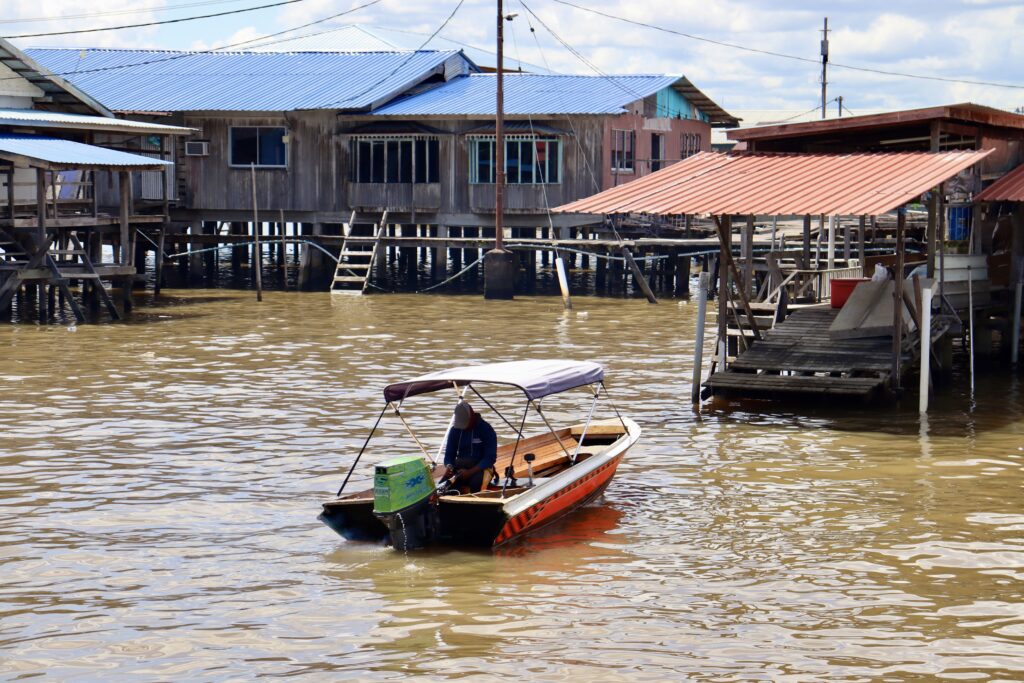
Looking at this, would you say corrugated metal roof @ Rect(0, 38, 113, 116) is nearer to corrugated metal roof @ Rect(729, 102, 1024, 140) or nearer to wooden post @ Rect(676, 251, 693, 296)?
wooden post @ Rect(676, 251, 693, 296)

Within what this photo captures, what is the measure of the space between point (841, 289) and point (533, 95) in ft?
69.9

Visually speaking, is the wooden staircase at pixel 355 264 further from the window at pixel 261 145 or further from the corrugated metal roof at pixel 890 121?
the corrugated metal roof at pixel 890 121

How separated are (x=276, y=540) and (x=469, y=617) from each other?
3.01 metres

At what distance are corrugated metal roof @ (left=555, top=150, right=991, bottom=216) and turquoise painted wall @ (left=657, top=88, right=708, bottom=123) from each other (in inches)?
858

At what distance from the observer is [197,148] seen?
43906mm

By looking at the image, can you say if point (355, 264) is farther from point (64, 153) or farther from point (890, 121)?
point (890, 121)

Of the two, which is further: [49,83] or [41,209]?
[49,83]

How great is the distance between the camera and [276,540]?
1331 cm

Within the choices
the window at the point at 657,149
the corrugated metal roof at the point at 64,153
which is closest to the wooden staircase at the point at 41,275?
the corrugated metal roof at the point at 64,153

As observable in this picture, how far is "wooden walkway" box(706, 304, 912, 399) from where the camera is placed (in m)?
20.2

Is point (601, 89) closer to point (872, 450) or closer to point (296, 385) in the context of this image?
point (296, 385)

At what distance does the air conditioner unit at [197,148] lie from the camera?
4384cm

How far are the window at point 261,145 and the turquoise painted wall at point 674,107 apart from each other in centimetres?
1218

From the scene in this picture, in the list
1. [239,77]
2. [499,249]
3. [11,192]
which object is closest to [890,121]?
[499,249]
